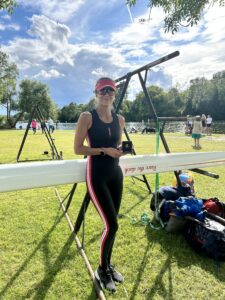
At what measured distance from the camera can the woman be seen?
2.53 meters

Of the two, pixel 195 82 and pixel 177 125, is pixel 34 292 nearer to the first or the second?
pixel 177 125

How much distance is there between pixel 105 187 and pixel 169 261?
1518 millimetres

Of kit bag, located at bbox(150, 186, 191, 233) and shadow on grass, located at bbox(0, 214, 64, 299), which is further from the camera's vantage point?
kit bag, located at bbox(150, 186, 191, 233)

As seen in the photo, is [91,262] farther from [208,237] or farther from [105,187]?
[208,237]

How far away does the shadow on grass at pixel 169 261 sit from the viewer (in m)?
2.69

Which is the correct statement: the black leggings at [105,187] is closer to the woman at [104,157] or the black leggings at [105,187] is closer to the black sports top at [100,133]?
the woman at [104,157]

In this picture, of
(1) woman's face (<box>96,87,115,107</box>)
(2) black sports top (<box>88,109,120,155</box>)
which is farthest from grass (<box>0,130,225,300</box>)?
(1) woman's face (<box>96,87,115,107</box>)

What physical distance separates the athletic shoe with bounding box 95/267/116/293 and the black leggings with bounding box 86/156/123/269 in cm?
31

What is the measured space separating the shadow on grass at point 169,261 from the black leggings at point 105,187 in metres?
0.72

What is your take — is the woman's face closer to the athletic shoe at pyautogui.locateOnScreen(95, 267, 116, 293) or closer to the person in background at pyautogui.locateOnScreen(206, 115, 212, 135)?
the athletic shoe at pyautogui.locateOnScreen(95, 267, 116, 293)

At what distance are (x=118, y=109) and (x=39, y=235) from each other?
2.70 metres

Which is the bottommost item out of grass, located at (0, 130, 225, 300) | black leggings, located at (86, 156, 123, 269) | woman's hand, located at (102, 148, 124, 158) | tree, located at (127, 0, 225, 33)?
grass, located at (0, 130, 225, 300)

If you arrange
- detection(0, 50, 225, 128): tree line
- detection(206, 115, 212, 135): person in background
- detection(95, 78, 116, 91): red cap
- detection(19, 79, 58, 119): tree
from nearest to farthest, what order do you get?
detection(95, 78, 116, 91): red cap
detection(206, 115, 212, 135): person in background
detection(0, 50, 225, 128): tree line
detection(19, 79, 58, 119): tree

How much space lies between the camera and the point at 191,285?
278 centimetres
